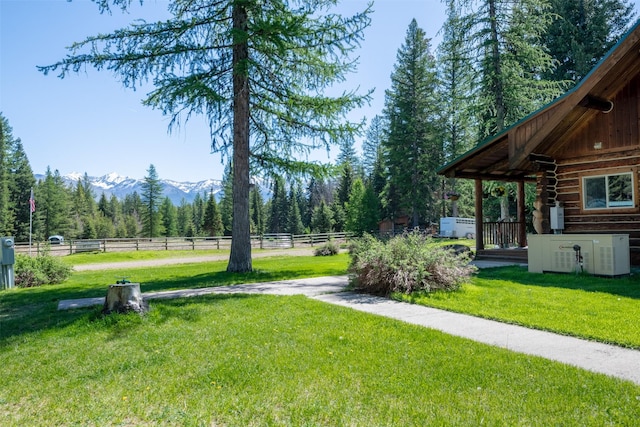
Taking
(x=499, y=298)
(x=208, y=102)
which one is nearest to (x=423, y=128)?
(x=208, y=102)

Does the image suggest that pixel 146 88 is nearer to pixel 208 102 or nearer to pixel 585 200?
pixel 208 102

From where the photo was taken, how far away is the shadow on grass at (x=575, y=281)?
755cm

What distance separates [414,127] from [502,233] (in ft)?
67.0

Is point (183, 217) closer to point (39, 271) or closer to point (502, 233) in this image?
point (39, 271)

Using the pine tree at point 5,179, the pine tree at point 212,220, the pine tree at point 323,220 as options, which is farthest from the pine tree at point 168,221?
the pine tree at point 323,220

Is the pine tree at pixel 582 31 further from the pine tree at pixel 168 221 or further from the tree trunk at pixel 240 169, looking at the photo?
the pine tree at pixel 168 221

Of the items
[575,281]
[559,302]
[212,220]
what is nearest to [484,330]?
[559,302]

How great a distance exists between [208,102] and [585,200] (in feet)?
35.8

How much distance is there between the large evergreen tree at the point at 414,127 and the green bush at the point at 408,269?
92.9 ft

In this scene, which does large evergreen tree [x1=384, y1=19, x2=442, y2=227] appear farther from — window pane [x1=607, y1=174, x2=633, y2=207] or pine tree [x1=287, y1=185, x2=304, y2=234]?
pine tree [x1=287, y1=185, x2=304, y2=234]

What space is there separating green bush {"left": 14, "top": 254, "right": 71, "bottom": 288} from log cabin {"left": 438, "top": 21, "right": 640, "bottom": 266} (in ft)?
42.2

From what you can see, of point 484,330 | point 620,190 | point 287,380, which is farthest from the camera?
point 620,190

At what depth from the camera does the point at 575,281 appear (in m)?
8.65

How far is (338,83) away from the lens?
12.8 m
